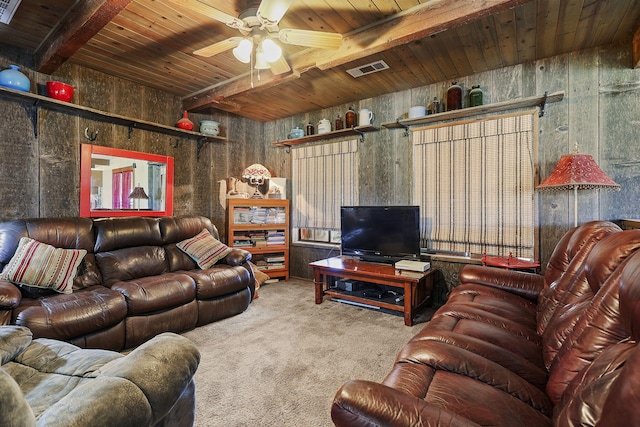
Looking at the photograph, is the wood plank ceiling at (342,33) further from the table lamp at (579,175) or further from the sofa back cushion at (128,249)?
the sofa back cushion at (128,249)

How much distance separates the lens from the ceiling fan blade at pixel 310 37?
2.12m

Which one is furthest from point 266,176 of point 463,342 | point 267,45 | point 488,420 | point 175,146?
point 488,420

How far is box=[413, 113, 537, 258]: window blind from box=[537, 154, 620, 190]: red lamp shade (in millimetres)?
531

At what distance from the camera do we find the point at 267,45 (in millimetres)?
2232

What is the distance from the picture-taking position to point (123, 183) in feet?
12.1

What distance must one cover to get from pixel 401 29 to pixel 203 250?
9.25 ft

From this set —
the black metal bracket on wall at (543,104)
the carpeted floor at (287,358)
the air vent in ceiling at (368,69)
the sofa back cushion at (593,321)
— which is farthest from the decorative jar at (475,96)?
the carpeted floor at (287,358)

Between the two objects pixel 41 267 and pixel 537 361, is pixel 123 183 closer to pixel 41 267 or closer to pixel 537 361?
pixel 41 267

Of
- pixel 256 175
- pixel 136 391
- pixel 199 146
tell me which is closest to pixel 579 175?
pixel 136 391

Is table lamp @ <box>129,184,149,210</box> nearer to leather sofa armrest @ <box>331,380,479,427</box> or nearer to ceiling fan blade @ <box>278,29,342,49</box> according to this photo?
ceiling fan blade @ <box>278,29,342,49</box>

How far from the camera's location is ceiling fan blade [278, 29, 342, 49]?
2.12 m

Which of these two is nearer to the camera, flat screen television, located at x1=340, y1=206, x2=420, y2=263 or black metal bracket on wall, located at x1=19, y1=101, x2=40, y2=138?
black metal bracket on wall, located at x1=19, y1=101, x2=40, y2=138

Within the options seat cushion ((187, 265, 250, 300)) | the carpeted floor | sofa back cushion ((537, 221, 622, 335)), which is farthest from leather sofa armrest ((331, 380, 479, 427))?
seat cushion ((187, 265, 250, 300))

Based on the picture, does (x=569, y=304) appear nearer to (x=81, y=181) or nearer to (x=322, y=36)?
(x=322, y=36)
